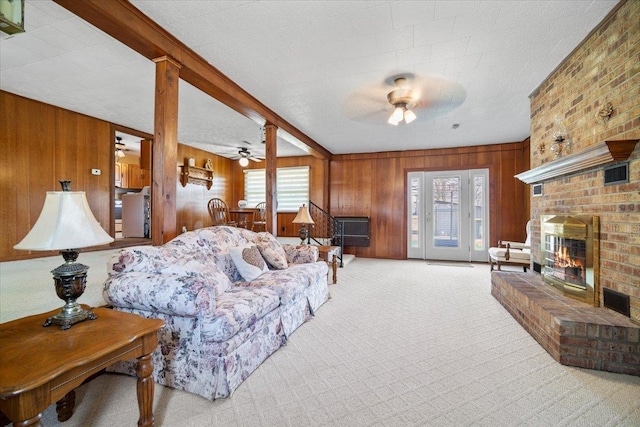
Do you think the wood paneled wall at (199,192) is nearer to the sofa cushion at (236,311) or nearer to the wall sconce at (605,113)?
the sofa cushion at (236,311)

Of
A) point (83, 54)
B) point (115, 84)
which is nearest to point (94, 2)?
point (83, 54)

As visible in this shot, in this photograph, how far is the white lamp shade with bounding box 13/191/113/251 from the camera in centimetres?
130

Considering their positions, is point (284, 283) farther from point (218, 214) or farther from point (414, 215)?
point (414, 215)

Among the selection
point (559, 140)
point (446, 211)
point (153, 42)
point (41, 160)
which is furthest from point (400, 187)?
point (41, 160)

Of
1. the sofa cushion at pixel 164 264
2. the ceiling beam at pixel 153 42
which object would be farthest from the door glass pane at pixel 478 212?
the sofa cushion at pixel 164 264

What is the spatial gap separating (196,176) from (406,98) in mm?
5317

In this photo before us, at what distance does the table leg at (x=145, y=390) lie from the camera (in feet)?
4.52

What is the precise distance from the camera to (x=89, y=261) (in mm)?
3824

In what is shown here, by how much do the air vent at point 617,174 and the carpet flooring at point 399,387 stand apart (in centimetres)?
140

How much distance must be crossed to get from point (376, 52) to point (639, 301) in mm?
2779

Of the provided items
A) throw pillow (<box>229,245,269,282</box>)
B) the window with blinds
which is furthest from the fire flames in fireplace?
the window with blinds

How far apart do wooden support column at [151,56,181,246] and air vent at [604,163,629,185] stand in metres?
3.45

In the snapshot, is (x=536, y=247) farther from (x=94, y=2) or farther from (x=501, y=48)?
(x=94, y=2)

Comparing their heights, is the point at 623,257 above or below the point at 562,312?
above
